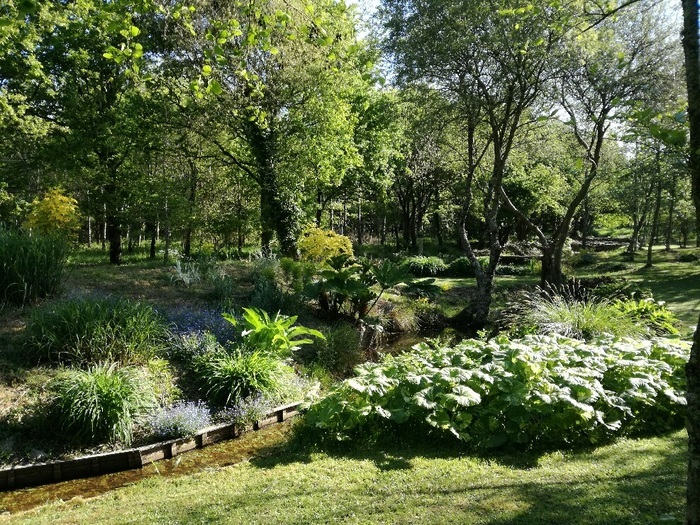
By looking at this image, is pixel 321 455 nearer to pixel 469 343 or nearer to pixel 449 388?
pixel 449 388

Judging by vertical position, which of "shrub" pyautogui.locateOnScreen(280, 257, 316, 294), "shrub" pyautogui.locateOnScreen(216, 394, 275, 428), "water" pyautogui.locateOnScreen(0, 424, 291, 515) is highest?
"shrub" pyautogui.locateOnScreen(280, 257, 316, 294)

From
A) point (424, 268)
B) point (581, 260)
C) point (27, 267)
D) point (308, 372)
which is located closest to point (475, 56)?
point (308, 372)

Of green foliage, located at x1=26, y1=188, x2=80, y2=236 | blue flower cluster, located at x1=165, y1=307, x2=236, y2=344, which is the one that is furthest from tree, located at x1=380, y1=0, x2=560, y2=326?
green foliage, located at x1=26, y1=188, x2=80, y2=236

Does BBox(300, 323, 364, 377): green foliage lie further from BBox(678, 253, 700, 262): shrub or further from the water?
BBox(678, 253, 700, 262): shrub

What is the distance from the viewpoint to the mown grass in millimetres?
2697

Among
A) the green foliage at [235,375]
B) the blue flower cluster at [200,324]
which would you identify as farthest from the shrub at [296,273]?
the green foliage at [235,375]

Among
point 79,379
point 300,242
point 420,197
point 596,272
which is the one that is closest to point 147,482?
point 79,379

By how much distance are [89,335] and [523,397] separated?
4943 millimetres

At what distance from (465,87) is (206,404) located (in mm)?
8194

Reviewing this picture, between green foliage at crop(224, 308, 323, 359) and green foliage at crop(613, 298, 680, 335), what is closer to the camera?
green foliage at crop(224, 308, 323, 359)

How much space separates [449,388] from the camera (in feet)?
13.8

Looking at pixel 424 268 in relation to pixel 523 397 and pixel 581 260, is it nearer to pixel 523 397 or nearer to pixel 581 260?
pixel 581 260

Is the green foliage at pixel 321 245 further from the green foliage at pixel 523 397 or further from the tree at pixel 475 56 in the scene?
the green foliage at pixel 523 397

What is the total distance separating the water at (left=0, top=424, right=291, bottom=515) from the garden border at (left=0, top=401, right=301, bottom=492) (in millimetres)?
65
